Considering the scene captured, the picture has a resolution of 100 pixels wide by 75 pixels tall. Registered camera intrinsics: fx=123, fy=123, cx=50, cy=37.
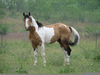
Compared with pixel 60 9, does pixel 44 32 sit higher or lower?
lower

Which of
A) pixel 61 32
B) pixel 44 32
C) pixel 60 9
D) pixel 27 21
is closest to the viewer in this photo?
pixel 27 21

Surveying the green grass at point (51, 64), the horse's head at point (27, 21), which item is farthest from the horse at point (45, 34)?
the green grass at point (51, 64)

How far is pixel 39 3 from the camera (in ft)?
51.0

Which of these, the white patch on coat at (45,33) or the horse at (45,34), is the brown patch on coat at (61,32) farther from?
the white patch on coat at (45,33)

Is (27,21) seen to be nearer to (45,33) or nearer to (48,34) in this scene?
(45,33)

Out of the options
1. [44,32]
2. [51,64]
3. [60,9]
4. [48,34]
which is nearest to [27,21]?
[44,32]

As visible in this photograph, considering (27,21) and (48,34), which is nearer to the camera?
(27,21)

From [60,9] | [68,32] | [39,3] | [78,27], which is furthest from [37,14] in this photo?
[68,32]

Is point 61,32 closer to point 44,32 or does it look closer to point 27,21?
point 44,32

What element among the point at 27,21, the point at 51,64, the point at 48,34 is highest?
the point at 27,21

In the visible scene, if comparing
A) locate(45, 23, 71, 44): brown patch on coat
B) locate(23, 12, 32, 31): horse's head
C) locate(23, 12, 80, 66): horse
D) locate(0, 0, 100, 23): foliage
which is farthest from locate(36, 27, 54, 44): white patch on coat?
locate(0, 0, 100, 23): foliage

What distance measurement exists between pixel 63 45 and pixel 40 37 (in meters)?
1.16

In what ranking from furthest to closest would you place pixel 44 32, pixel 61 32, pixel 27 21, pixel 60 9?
1. pixel 60 9
2. pixel 61 32
3. pixel 44 32
4. pixel 27 21

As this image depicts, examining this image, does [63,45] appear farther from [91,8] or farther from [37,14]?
[91,8]
